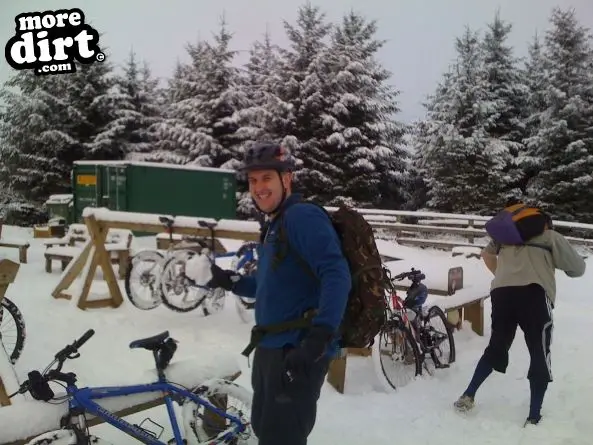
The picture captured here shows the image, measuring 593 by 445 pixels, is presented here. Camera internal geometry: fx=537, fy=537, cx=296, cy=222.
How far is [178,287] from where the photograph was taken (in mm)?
5895

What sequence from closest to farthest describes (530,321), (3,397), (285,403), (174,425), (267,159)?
(285,403) → (267,159) → (174,425) → (3,397) → (530,321)

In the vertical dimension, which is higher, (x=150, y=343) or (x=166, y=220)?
(x=166, y=220)

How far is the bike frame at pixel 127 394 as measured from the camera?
99.4 inches

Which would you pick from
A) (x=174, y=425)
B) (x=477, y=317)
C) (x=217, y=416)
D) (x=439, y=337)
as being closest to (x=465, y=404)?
(x=439, y=337)

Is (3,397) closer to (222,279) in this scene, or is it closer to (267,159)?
(222,279)

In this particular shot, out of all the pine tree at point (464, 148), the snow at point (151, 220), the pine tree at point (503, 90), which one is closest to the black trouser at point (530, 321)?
the snow at point (151, 220)

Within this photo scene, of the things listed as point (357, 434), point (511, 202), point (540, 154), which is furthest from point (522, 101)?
point (357, 434)

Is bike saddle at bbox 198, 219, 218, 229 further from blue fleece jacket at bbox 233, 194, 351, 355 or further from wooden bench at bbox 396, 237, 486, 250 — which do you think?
wooden bench at bbox 396, 237, 486, 250

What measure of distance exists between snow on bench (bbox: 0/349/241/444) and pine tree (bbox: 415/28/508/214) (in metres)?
17.9

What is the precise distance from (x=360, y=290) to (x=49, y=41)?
7086 mm

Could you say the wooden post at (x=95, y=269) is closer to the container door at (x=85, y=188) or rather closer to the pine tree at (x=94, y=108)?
the container door at (x=85, y=188)

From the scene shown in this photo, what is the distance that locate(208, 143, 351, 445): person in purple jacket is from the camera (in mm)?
1951

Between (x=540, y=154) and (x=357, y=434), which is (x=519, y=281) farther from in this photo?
(x=540, y=154)

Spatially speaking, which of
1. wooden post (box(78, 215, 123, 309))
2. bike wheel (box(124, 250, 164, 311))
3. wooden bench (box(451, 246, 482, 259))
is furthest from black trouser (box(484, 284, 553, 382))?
wooden bench (box(451, 246, 482, 259))
